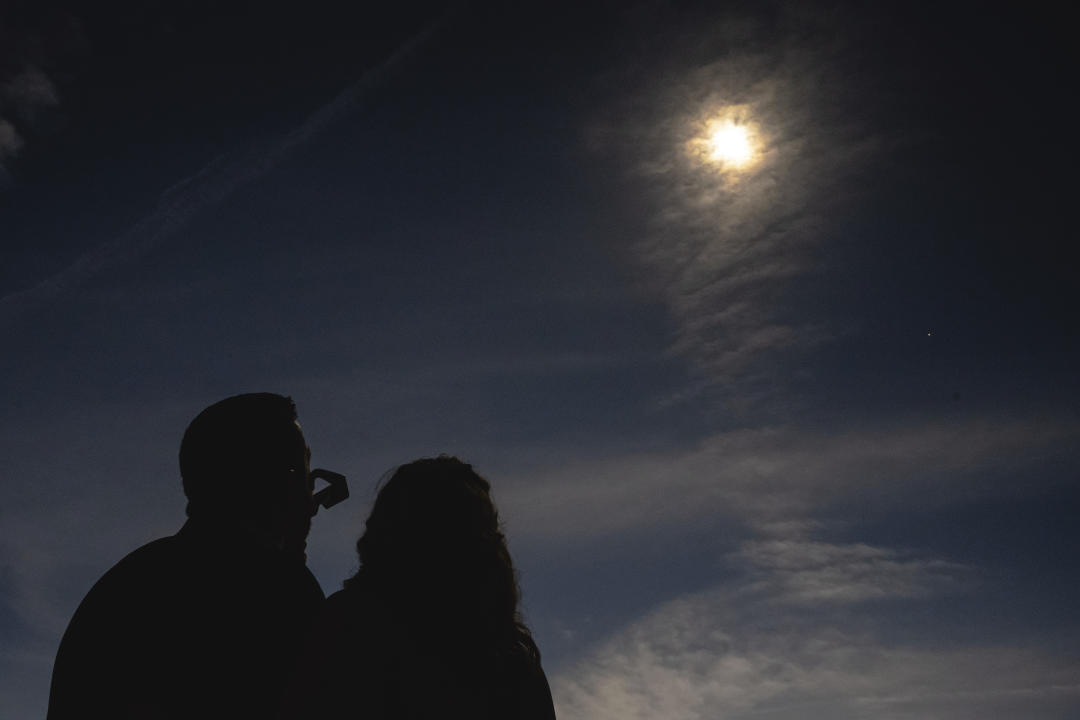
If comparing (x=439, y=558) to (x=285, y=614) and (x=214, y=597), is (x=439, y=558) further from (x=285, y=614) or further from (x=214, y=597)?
(x=214, y=597)

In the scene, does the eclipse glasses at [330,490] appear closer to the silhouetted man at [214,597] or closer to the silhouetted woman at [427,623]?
the silhouetted man at [214,597]

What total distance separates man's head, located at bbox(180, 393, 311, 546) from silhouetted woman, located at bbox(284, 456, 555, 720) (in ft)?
1.99

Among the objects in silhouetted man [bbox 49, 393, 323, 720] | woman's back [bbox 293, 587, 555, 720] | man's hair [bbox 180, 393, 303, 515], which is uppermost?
man's hair [bbox 180, 393, 303, 515]

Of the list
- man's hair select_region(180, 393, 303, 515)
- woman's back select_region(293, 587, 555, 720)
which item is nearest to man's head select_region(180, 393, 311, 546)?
man's hair select_region(180, 393, 303, 515)

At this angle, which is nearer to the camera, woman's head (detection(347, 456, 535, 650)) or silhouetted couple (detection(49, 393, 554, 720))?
silhouetted couple (detection(49, 393, 554, 720))

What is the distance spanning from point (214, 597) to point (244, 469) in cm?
67

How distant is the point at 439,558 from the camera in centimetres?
404

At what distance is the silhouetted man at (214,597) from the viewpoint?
151 inches

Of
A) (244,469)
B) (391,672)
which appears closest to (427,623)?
(391,672)

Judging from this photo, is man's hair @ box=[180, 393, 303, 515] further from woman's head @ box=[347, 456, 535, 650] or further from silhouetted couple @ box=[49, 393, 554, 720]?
woman's head @ box=[347, 456, 535, 650]

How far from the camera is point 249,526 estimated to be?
4398 mm

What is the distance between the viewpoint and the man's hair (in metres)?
4.40

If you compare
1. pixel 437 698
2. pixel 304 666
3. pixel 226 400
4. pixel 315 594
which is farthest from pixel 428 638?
pixel 226 400

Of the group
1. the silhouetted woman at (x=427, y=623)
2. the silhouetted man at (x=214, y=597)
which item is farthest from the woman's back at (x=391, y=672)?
the silhouetted man at (x=214, y=597)
